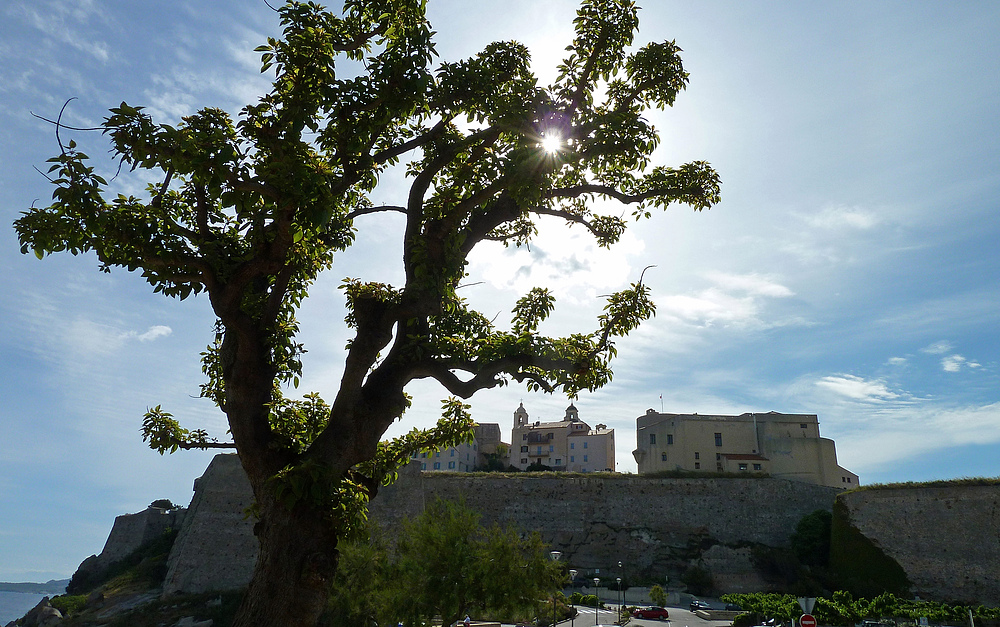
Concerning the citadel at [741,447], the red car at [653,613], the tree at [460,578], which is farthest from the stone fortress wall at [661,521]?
the tree at [460,578]

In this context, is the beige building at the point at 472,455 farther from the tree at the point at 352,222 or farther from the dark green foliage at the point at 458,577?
the tree at the point at 352,222

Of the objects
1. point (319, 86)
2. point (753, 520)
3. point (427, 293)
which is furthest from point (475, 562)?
point (753, 520)

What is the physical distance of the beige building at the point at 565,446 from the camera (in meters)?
76.7

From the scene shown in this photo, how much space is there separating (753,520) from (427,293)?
162 ft

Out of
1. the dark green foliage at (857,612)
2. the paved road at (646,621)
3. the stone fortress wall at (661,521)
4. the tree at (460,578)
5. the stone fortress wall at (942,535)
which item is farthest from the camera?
the stone fortress wall at (661,521)

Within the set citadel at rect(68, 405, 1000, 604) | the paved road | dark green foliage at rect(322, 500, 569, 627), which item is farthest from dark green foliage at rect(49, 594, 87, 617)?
the paved road

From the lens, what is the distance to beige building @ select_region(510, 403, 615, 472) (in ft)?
252

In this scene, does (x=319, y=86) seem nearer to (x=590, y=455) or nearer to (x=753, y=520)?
(x=753, y=520)

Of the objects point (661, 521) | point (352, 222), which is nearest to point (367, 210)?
point (352, 222)

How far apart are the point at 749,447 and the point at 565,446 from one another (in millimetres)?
24770

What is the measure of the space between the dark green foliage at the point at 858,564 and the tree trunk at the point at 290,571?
4444 centimetres

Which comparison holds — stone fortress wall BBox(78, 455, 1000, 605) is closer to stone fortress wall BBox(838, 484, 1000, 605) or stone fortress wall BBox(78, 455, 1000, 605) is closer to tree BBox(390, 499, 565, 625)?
stone fortress wall BBox(838, 484, 1000, 605)

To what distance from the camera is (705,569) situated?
46.1 metres

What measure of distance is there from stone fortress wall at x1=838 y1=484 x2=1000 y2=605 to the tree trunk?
44652 millimetres
